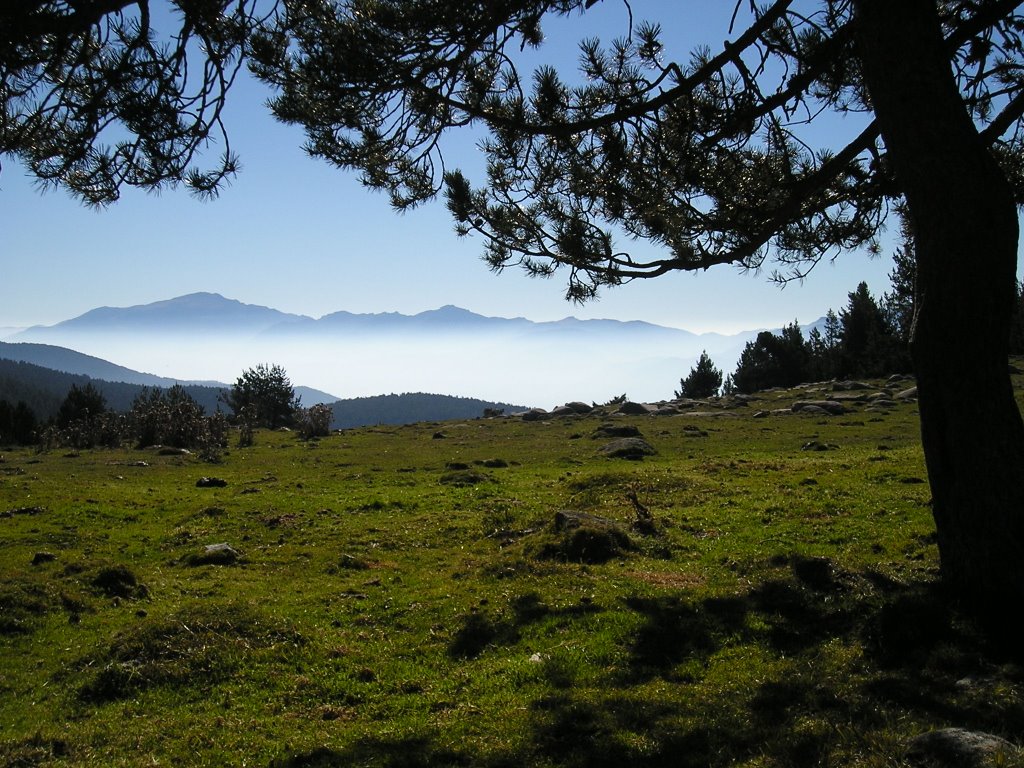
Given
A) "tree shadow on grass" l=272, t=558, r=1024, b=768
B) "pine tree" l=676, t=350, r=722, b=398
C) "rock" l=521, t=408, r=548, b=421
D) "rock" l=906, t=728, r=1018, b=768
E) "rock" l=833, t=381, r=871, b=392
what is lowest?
"tree shadow on grass" l=272, t=558, r=1024, b=768

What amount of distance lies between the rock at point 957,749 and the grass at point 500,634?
0.48ft

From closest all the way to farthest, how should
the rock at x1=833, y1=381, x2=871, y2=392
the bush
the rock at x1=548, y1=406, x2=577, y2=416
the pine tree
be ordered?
the bush
the rock at x1=833, y1=381, x2=871, y2=392
the rock at x1=548, y1=406, x2=577, y2=416
the pine tree

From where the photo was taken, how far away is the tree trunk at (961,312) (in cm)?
644

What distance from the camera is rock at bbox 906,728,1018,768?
14.1 feet

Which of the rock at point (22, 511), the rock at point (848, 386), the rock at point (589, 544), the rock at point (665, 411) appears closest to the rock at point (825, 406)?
the rock at point (665, 411)

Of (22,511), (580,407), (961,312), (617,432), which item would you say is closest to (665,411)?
(580,407)

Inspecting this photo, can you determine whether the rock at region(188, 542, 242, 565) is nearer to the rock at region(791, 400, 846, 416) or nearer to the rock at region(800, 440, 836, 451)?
the rock at region(800, 440, 836, 451)

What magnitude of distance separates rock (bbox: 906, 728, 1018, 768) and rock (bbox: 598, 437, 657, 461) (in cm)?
2359

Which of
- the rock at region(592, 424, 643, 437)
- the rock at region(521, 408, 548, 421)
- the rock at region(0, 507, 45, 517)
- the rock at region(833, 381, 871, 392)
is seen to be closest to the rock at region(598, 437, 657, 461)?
the rock at region(592, 424, 643, 437)

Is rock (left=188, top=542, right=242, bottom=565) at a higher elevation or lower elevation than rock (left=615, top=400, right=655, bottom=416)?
lower

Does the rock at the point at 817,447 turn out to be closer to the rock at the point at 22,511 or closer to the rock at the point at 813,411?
the rock at the point at 813,411

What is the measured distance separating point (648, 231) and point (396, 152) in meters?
4.27

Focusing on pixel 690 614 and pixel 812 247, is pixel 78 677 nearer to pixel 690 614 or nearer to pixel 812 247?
pixel 690 614

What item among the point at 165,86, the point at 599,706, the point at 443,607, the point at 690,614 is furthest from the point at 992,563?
the point at 165,86
